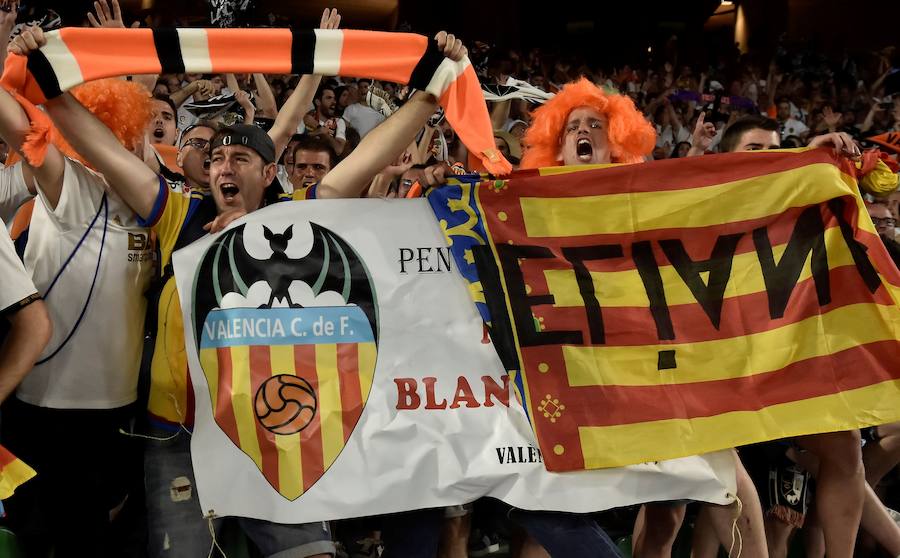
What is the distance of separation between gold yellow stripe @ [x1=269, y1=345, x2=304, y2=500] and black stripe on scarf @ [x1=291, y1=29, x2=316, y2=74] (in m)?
0.94

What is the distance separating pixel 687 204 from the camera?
344cm

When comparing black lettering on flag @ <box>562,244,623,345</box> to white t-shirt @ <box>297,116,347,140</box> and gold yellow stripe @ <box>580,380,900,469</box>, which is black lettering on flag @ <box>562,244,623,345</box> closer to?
gold yellow stripe @ <box>580,380,900,469</box>

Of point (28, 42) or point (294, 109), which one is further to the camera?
point (294, 109)

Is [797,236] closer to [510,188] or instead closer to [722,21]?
[510,188]

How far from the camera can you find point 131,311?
10.3 feet

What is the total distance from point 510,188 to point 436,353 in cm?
64

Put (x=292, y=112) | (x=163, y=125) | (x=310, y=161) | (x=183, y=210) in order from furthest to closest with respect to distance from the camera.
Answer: (x=163, y=125)
(x=310, y=161)
(x=292, y=112)
(x=183, y=210)

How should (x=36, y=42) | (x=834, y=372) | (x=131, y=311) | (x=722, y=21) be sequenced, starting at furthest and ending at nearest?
(x=722, y=21)
(x=834, y=372)
(x=131, y=311)
(x=36, y=42)

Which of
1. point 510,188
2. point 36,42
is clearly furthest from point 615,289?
point 36,42

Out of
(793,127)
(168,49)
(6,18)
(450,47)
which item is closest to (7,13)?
(6,18)

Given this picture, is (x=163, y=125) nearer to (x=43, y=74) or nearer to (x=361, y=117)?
(x=43, y=74)

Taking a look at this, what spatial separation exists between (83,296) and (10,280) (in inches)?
19.3

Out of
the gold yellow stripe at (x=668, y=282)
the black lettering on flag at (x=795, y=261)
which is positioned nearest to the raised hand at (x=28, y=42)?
the gold yellow stripe at (x=668, y=282)

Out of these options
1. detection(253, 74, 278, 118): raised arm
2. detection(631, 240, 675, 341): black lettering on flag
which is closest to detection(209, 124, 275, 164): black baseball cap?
detection(631, 240, 675, 341): black lettering on flag
